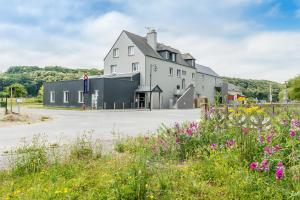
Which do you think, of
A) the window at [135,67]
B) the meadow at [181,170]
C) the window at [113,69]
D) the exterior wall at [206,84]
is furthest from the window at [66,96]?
the meadow at [181,170]

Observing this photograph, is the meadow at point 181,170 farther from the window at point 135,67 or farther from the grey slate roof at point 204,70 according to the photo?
the grey slate roof at point 204,70

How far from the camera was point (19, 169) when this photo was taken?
14.9 feet

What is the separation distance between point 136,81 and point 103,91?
21.3ft

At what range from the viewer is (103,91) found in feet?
104

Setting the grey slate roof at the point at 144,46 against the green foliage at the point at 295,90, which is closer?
the green foliage at the point at 295,90

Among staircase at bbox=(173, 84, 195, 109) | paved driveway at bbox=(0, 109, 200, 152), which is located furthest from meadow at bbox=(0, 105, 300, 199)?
staircase at bbox=(173, 84, 195, 109)

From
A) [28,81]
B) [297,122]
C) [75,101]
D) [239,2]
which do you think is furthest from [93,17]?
[28,81]

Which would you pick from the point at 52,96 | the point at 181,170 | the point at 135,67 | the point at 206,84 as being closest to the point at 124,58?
the point at 135,67

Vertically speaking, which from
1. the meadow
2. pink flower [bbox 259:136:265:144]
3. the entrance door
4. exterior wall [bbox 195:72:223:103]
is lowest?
the meadow

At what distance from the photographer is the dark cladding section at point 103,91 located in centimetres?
3186

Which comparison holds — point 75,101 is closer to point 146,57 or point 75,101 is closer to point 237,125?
point 146,57

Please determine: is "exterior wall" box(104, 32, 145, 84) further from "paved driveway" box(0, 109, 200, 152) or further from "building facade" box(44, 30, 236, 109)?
"paved driveway" box(0, 109, 200, 152)

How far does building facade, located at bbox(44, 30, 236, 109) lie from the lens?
108 feet

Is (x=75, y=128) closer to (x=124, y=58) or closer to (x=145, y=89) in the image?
(x=145, y=89)
